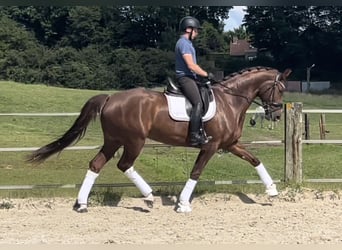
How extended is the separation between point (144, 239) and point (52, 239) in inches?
34.0

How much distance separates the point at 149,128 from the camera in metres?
6.31

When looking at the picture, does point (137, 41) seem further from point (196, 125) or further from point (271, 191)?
point (196, 125)

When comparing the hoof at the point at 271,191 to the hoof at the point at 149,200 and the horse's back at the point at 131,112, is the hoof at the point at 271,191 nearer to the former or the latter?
the hoof at the point at 149,200

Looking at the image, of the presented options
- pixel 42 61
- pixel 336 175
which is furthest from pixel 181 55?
pixel 42 61

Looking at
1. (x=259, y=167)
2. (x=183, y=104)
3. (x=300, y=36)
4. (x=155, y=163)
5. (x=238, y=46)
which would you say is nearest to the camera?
(x=183, y=104)

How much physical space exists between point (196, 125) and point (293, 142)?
1835mm

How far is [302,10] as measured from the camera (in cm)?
5850

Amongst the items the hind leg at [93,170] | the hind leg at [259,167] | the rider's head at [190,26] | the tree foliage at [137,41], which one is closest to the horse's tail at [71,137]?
the hind leg at [93,170]

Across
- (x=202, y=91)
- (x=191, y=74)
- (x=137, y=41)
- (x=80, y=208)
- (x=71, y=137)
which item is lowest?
(x=137, y=41)

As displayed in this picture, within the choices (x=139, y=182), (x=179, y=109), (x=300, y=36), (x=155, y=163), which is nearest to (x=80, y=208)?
(x=139, y=182)

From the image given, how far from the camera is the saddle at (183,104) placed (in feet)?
20.7

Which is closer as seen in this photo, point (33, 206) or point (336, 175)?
point (33, 206)

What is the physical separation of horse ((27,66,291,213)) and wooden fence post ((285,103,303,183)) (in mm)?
647

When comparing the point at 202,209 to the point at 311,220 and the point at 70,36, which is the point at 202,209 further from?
the point at 70,36
